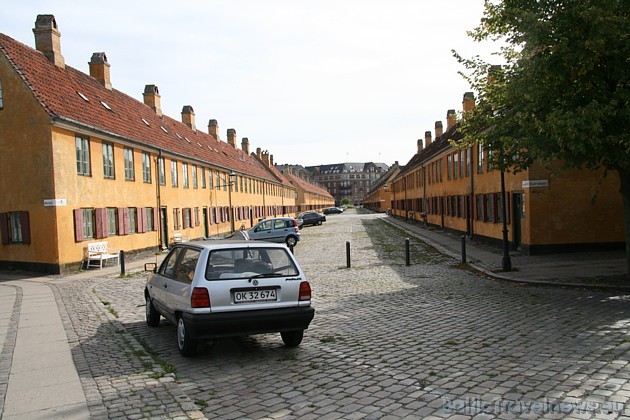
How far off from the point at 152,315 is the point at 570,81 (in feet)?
32.4

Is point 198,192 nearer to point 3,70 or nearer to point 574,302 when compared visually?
point 3,70

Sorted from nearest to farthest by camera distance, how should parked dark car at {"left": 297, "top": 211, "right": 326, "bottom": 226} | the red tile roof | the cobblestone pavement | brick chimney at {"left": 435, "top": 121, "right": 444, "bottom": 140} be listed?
the cobblestone pavement → the red tile roof → parked dark car at {"left": 297, "top": 211, "right": 326, "bottom": 226} → brick chimney at {"left": 435, "top": 121, "right": 444, "bottom": 140}

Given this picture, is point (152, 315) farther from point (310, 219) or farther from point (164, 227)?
point (310, 219)

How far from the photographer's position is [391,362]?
20.7 ft

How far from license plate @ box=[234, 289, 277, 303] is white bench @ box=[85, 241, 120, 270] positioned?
15.0 m

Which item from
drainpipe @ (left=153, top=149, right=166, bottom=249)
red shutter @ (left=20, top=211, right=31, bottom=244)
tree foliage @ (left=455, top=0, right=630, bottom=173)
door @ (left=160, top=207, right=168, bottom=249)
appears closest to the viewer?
tree foliage @ (left=455, top=0, right=630, bottom=173)

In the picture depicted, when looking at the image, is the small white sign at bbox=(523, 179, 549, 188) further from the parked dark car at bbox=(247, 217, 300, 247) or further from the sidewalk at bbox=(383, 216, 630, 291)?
the parked dark car at bbox=(247, 217, 300, 247)

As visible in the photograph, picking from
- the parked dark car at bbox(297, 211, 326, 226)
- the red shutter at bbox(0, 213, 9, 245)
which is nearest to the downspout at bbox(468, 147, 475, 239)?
the red shutter at bbox(0, 213, 9, 245)

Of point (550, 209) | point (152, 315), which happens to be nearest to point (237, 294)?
point (152, 315)

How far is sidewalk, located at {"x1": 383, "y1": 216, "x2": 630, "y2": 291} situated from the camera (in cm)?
1195

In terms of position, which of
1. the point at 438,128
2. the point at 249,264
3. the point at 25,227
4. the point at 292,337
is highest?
the point at 438,128

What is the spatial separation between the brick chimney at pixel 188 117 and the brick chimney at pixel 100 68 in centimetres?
1741

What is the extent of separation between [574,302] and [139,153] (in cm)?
2208

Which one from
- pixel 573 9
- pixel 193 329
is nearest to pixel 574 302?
pixel 573 9
